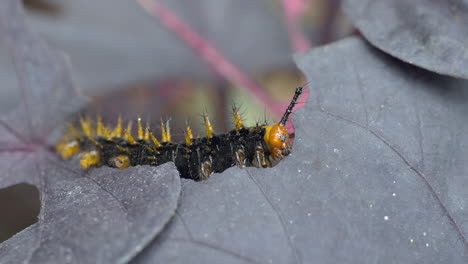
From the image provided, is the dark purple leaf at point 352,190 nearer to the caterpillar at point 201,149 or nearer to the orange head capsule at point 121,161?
the caterpillar at point 201,149

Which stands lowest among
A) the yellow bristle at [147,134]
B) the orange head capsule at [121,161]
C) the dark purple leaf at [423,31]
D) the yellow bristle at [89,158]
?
the yellow bristle at [89,158]

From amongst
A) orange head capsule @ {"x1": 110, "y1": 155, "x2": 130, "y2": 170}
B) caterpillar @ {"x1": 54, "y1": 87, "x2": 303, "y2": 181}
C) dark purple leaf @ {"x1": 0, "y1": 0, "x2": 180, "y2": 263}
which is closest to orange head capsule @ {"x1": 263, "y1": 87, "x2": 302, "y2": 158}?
caterpillar @ {"x1": 54, "y1": 87, "x2": 303, "y2": 181}

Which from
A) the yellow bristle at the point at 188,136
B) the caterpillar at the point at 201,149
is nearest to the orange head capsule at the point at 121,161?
the caterpillar at the point at 201,149

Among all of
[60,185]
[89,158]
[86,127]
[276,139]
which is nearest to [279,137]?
[276,139]

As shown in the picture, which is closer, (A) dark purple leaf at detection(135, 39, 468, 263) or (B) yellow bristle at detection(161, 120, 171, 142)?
(A) dark purple leaf at detection(135, 39, 468, 263)

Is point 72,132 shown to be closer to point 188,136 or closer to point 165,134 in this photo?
point 165,134

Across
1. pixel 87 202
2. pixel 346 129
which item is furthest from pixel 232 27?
pixel 87 202

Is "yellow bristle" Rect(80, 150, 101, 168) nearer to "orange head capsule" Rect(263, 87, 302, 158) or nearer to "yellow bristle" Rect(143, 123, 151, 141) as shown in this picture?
"yellow bristle" Rect(143, 123, 151, 141)

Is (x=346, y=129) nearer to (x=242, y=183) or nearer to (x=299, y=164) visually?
(x=299, y=164)
